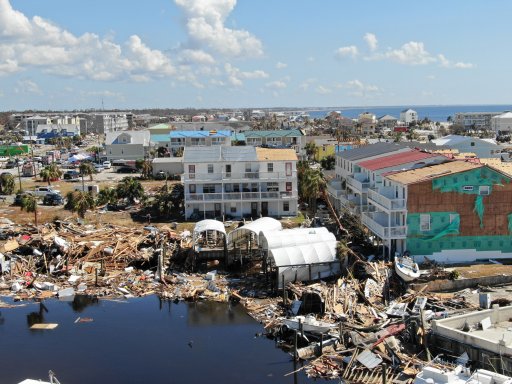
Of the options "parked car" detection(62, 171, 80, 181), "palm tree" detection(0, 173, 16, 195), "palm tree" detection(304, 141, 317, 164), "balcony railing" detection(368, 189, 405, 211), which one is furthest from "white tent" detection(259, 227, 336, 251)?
"palm tree" detection(304, 141, 317, 164)

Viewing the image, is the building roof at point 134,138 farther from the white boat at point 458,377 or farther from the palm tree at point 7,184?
the white boat at point 458,377

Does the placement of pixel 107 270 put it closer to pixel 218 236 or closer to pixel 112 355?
pixel 218 236

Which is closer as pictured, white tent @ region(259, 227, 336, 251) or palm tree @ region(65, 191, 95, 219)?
white tent @ region(259, 227, 336, 251)

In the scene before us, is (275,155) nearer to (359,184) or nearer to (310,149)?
(359,184)

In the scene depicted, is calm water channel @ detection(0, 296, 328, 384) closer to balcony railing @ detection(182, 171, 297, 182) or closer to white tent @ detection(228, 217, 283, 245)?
white tent @ detection(228, 217, 283, 245)

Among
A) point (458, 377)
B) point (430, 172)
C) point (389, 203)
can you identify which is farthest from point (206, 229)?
point (458, 377)

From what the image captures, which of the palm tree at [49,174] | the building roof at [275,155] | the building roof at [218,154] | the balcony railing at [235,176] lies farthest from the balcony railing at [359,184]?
the palm tree at [49,174]
